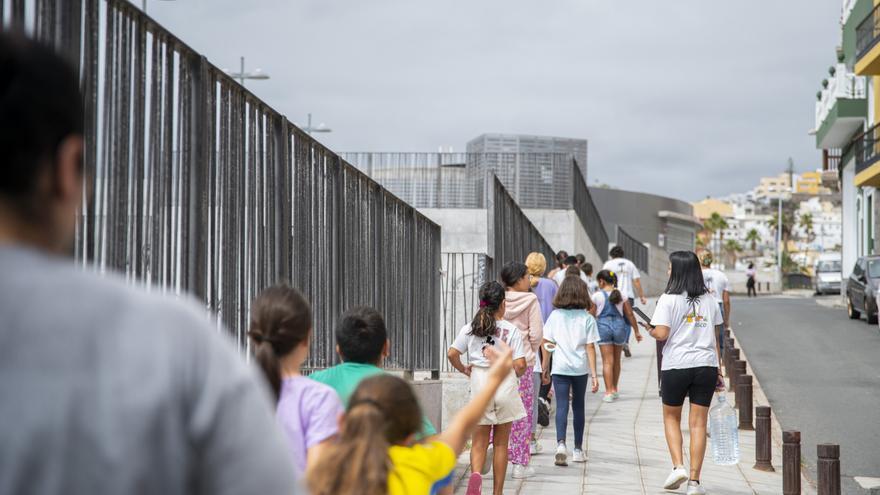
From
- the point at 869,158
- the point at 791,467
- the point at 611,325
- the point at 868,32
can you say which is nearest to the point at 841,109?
the point at 869,158

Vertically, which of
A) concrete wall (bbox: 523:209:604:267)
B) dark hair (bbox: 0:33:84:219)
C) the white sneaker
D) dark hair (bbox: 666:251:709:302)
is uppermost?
concrete wall (bbox: 523:209:604:267)

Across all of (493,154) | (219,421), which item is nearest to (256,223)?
(219,421)

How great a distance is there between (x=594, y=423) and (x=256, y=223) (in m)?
7.53

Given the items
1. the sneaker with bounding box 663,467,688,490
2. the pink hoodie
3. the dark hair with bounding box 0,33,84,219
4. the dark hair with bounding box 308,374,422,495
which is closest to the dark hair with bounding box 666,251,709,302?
the pink hoodie

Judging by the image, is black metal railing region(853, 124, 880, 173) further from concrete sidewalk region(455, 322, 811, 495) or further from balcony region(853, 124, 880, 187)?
concrete sidewalk region(455, 322, 811, 495)

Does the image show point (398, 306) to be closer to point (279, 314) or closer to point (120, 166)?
point (120, 166)

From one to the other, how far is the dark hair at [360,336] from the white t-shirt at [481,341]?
11.9 feet

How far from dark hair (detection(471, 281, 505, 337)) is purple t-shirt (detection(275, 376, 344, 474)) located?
14.5 ft

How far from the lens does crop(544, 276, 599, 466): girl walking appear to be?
1005cm

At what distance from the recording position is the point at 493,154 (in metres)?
28.2

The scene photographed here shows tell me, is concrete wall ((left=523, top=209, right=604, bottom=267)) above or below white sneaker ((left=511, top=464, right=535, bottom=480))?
above

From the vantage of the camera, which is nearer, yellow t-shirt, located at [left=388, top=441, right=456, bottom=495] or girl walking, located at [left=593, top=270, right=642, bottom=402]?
yellow t-shirt, located at [left=388, top=441, right=456, bottom=495]

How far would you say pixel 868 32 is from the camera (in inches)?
1364

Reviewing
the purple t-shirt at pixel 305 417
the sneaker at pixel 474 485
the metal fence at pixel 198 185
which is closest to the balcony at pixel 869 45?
the metal fence at pixel 198 185
